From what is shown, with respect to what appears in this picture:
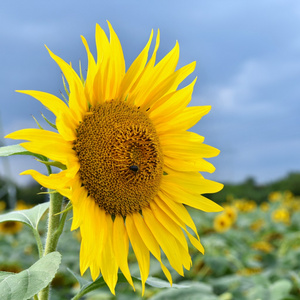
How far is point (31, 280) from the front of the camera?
1477 mm

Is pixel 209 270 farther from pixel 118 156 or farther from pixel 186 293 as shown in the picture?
pixel 118 156

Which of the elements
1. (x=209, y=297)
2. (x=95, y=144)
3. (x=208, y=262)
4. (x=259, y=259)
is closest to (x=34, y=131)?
(x=95, y=144)

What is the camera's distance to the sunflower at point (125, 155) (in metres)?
1.65

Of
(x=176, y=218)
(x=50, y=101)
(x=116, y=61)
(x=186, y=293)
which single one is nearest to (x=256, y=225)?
(x=186, y=293)

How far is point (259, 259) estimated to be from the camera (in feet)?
18.7

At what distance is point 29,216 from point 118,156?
1.53ft

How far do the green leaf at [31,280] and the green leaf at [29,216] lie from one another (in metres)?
0.31

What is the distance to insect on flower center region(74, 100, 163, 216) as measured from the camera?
69.4 inches

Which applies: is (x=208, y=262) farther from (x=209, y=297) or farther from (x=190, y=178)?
(x=190, y=178)

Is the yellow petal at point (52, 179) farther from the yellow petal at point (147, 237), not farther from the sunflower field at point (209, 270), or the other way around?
the yellow petal at point (147, 237)

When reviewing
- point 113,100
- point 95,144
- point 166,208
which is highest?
point 113,100

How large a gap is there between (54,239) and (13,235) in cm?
637

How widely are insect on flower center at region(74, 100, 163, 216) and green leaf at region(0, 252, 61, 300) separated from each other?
35cm

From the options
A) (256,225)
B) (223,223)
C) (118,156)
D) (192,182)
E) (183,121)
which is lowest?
(256,225)
